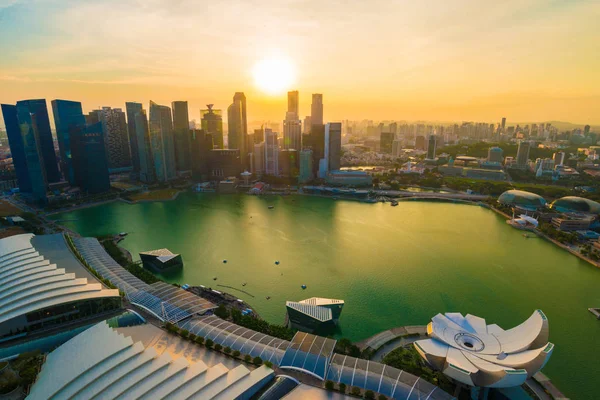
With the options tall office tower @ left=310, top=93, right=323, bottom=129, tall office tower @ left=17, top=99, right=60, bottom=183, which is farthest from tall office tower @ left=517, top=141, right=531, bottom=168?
tall office tower @ left=17, top=99, right=60, bottom=183

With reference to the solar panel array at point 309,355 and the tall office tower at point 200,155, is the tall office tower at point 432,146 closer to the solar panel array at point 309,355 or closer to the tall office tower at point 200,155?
the tall office tower at point 200,155

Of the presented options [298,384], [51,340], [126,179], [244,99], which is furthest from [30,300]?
[244,99]

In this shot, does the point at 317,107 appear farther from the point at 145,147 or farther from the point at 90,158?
the point at 90,158

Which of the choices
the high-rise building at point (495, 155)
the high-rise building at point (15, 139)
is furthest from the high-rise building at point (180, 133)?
the high-rise building at point (495, 155)

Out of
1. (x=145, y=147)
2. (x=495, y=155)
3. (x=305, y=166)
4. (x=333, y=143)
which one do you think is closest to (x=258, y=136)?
(x=333, y=143)

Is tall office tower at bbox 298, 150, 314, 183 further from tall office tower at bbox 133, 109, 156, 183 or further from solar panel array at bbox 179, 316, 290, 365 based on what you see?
solar panel array at bbox 179, 316, 290, 365

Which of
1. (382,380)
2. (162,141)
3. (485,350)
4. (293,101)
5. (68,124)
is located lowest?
(382,380)
